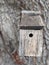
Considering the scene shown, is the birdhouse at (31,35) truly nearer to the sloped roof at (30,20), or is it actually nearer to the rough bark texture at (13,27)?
the sloped roof at (30,20)

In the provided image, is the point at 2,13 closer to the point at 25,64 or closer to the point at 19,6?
the point at 19,6

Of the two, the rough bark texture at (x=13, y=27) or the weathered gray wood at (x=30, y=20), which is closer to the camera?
the weathered gray wood at (x=30, y=20)

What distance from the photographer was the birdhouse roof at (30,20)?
127cm

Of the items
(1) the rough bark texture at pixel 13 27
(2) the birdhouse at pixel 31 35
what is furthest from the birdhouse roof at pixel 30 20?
(1) the rough bark texture at pixel 13 27

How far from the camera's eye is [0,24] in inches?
81.0

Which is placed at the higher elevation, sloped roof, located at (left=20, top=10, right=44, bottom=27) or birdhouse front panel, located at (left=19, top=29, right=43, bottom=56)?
sloped roof, located at (left=20, top=10, right=44, bottom=27)

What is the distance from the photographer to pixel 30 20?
1.29m

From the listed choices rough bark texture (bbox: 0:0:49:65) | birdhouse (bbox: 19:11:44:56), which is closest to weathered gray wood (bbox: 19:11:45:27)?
birdhouse (bbox: 19:11:44:56)

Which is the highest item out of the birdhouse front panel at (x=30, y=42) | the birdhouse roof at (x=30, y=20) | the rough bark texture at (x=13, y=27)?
the birdhouse roof at (x=30, y=20)

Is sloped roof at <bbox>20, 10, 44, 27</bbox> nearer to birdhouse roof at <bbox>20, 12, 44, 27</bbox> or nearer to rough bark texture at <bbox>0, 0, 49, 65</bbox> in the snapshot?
birdhouse roof at <bbox>20, 12, 44, 27</bbox>

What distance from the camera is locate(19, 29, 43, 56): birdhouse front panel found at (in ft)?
4.21

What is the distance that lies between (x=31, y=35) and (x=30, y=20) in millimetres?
79

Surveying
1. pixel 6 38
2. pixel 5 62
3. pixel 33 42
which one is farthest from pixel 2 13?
pixel 33 42

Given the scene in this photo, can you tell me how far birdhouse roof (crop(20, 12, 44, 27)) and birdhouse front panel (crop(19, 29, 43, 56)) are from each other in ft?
0.12
